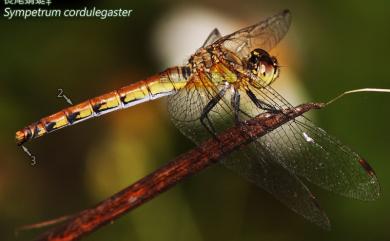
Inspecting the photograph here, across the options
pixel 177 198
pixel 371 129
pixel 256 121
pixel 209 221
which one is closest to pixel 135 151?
pixel 177 198

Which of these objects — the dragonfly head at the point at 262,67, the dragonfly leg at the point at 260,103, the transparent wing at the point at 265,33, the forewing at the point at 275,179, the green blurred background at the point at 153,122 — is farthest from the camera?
the transparent wing at the point at 265,33

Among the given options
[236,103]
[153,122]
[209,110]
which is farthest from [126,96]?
[236,103]

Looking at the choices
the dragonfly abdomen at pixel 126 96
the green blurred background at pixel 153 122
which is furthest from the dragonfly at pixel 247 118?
the green blurred background at pixel 153 122

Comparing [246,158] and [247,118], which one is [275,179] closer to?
[246,158]

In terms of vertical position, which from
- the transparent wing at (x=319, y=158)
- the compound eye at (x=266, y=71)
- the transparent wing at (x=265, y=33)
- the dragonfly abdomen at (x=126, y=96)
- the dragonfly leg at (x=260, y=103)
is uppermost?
the transparent wing at (x=265, y=33)

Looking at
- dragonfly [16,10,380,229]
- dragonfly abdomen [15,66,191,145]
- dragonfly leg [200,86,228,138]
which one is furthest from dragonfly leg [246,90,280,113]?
dragonfly abdomen [15,66,191,145]

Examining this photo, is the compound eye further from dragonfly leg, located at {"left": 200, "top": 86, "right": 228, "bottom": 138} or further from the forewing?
the forewing

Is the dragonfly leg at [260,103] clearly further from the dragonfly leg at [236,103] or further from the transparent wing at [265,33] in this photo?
the transparent wing at [265,33]
